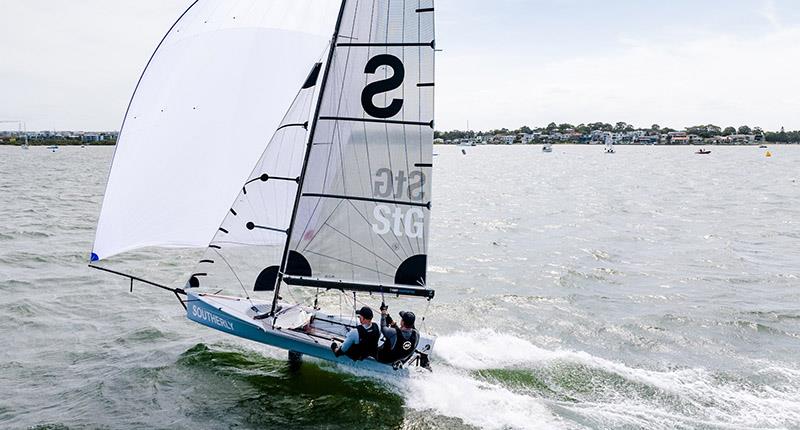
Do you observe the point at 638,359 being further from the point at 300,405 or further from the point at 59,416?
the point at 59,416

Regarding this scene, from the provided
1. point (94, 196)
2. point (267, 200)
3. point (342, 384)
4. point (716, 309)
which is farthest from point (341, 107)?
Result: point (94, 196)

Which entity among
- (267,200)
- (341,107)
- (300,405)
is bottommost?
(300,405)

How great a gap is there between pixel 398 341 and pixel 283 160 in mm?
3262

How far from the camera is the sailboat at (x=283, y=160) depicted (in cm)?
980

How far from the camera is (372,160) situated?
32.9ft

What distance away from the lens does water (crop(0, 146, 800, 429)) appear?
9.57 m

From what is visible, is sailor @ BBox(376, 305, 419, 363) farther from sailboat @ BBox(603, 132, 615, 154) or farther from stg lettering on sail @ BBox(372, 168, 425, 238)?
sailboat @ BBox(603, 132, 615, 154)

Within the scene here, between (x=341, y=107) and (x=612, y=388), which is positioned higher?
(x=341, y=107)

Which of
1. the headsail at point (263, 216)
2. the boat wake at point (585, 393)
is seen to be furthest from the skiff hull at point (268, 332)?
the boat wake at point (585, 393)

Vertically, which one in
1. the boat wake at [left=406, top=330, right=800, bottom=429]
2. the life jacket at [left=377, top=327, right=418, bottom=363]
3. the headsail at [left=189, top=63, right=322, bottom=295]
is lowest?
the boat wake at [left=406, top=330, right=800, bottom=429]

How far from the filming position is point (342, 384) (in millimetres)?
10547

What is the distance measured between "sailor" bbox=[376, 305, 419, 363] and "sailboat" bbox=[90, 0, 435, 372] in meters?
0.07

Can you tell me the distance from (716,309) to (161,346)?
1163 centimetres

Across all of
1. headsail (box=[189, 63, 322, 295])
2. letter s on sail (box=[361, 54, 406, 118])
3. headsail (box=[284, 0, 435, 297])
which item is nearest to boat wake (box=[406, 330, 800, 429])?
headsail (box=[284, 0, 435, 297])
